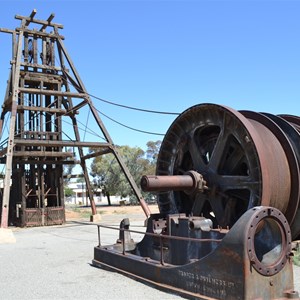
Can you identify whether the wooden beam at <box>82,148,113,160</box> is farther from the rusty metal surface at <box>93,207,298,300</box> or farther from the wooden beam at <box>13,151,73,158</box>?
the rusty metal surface at <box>93,207,298,300</box>

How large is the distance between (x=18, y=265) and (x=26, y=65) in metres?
12.9

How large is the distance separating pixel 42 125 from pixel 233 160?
1514 centimetres

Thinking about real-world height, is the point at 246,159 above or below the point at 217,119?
below

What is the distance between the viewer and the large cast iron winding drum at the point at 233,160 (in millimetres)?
7230

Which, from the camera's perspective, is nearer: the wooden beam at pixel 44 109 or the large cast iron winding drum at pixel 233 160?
the large cast iron winding drum at pixel 233 160

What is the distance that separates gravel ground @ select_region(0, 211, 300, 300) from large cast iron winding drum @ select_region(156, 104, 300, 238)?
1.52 meters

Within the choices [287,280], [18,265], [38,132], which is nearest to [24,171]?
[38,132]

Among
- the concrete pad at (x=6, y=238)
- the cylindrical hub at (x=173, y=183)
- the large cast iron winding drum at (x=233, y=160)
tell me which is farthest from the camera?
the concrete pad at (x=6, y=238)

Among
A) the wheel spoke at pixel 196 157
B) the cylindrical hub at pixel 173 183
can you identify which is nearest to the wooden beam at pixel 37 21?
the wheel spoke at pixel 196 157

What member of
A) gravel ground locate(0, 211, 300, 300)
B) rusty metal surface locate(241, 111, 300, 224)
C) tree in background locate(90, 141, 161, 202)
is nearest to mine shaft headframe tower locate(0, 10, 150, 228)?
gravel ground locate(0, 211, 300, 300)

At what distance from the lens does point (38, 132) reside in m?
21.1

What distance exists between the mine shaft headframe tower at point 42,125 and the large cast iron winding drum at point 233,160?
10.6m

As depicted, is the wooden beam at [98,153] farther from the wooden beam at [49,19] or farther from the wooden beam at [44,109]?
the wooden beam at [49,19]

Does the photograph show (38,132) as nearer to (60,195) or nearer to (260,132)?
(60,195)
